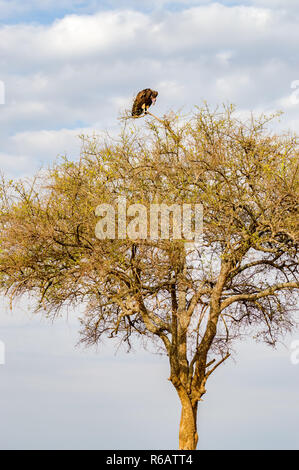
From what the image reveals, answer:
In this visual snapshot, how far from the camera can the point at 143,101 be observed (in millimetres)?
18328

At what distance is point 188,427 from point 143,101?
33.5 ft

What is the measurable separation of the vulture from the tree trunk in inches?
361

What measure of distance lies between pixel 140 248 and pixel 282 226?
160 inches

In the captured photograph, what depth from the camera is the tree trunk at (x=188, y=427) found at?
17594mm

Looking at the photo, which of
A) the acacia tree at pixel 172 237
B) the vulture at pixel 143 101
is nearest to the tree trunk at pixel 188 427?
the acacia tree at pixel 172 237

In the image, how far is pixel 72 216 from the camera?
661 inches

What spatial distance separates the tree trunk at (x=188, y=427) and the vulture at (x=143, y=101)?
916 cm

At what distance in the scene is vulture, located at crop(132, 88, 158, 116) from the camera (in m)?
18.2

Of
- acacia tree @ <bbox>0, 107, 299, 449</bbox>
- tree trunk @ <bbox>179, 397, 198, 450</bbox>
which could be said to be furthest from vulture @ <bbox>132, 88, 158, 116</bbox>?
tree trunk @ <bbox>179, 397, 198, 450</bbox>

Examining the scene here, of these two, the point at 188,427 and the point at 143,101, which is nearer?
the point at 188,427

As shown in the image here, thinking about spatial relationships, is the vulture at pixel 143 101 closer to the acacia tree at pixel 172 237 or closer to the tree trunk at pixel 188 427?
the acacia tree at pixel 172 237

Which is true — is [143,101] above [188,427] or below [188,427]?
above
